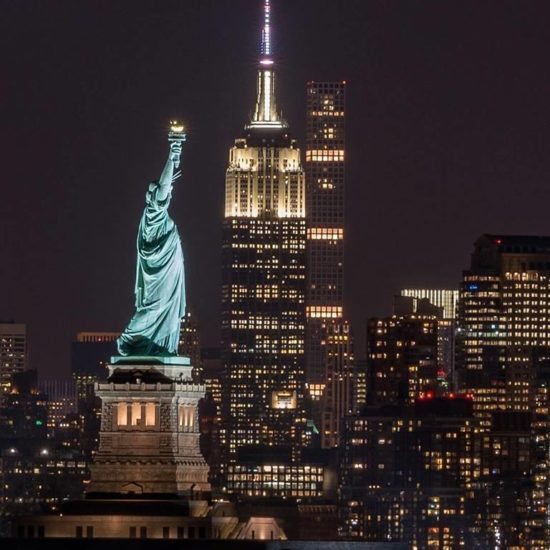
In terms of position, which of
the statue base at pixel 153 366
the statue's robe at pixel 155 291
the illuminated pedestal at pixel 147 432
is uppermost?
the statue's robe at pixel 155 291

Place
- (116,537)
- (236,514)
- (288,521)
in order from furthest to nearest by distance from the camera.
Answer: (288,521) < (236,514) < (116,537)

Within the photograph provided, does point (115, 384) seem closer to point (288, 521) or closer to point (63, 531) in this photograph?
point (63, 531)

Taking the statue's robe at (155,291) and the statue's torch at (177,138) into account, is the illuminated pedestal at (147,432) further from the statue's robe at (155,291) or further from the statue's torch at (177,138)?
the statue's torch at (177,138)

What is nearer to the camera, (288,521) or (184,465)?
(184,465)

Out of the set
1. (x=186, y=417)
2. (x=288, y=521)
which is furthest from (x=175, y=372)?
(x=288, y=521)

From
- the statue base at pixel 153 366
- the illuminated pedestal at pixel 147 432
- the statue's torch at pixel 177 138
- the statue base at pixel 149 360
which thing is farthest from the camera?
the statue's torch at pixel 177 138

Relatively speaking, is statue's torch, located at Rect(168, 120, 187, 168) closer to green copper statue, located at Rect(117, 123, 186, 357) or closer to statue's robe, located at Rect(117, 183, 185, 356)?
green copper statue, located at Rect(117, 123, 186, 357)

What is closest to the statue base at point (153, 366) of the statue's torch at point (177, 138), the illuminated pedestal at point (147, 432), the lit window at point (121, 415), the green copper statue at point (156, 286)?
the illuminated pedestal at point (147, 432)

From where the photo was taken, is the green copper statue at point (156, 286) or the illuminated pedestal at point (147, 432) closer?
the illuminated pedestal at point (147, 432)

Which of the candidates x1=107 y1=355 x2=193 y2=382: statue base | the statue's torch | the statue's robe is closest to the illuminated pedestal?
x1=107 y1=355 x2=193 y2=382: statue base

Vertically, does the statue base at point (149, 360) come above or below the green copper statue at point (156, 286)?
below

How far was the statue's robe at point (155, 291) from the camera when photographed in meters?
129

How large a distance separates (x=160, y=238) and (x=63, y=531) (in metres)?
10.9

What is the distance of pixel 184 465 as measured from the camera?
419 ft
